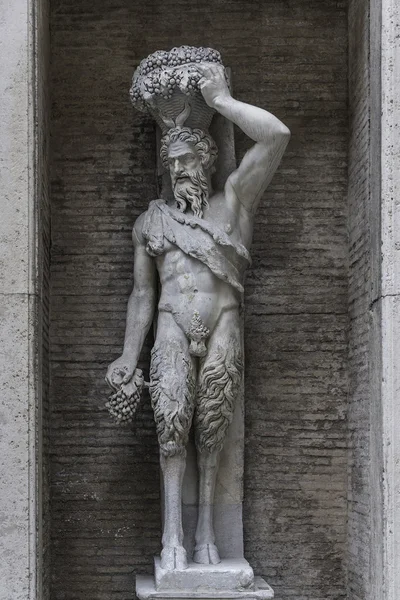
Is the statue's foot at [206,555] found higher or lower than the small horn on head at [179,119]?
lower

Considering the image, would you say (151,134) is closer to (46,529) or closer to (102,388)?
(102,388)

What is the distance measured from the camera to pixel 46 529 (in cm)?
597

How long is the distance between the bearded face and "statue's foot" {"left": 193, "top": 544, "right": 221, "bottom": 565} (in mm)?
1647

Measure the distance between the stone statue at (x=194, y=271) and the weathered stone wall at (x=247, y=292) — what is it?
1.61 ft

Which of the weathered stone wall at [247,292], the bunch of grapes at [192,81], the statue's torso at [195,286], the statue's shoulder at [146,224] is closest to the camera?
the bunch of grapes at [192,81]

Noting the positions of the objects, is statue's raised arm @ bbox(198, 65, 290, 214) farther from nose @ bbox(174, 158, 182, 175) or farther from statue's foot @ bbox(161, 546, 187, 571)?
statue's foot @ bbox(161, 546, 187, 571)

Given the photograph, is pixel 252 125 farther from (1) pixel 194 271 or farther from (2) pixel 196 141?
(1) pixel 194 271

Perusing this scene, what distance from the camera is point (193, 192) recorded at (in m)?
5.75

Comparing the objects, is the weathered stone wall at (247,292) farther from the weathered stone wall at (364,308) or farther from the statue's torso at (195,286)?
the statue's torso at (195,286)

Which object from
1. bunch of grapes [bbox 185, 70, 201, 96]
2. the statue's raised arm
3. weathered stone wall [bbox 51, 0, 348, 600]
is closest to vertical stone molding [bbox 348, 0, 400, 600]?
weathered stone wall [bbox 51, 0, 348, 600]

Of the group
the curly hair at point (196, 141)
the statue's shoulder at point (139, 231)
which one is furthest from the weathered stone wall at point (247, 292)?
the curly hair at point (196, 141)

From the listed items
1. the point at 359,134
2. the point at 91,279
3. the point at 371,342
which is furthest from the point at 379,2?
the point at 91,279

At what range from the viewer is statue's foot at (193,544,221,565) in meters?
5.59

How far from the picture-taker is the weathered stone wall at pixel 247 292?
6156 millimetres
